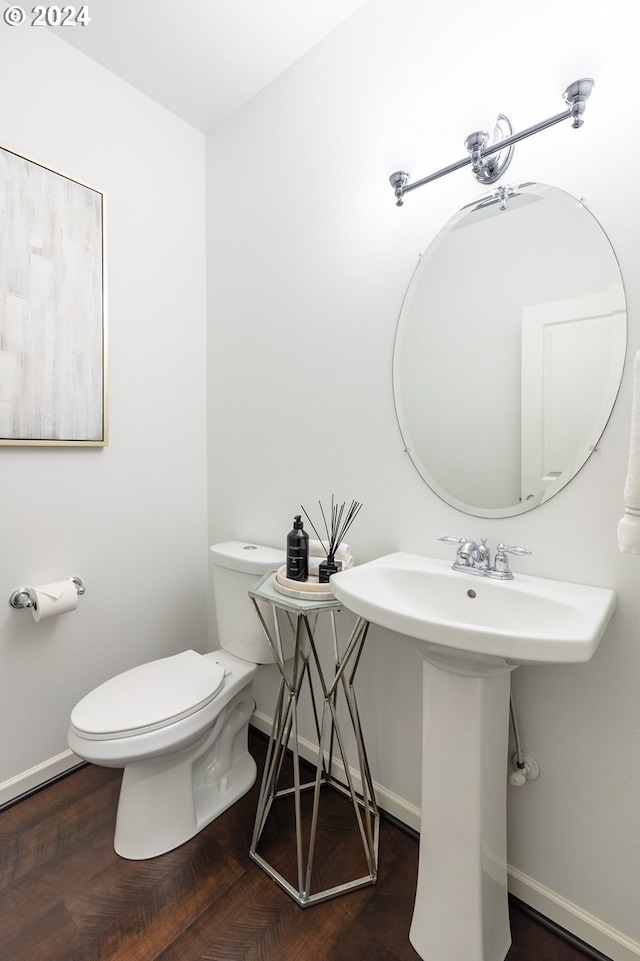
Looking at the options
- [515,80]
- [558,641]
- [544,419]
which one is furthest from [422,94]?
[558,641]

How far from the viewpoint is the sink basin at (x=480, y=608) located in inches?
32.4

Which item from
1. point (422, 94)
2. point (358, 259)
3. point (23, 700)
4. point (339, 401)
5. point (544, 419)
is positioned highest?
point (422, 94)

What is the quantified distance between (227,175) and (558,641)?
7.15ft

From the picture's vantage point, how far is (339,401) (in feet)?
5.34

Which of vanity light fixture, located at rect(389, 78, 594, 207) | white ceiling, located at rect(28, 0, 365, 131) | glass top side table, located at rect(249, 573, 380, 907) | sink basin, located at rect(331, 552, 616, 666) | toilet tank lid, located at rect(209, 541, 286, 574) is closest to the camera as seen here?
sink basin, located at rect(331, 552, 616, 666)

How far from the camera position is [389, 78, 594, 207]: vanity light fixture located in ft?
3.30

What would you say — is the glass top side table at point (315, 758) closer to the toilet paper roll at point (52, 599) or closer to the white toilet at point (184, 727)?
the white toilet at point (184, 727)

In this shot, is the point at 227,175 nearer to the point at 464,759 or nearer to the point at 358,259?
the point at 358,259

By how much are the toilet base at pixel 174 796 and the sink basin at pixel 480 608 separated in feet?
2.70

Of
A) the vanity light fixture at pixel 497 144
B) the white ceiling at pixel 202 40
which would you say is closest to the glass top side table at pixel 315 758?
the vanity light fixture at pixel 497 144

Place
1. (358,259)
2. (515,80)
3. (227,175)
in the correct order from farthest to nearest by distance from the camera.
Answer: (227,175)
(358,259)
(515,80)

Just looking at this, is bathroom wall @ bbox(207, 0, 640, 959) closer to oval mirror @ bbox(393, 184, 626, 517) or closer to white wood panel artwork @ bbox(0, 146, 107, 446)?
oval mirror @ bbox(393, 184, 626, 517)

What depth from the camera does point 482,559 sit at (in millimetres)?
1230

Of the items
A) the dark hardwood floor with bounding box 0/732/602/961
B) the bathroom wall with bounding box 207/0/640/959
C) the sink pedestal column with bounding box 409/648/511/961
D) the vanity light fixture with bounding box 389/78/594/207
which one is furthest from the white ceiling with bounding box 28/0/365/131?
the dark hardwood floor with bounding box 0/732/602/961
